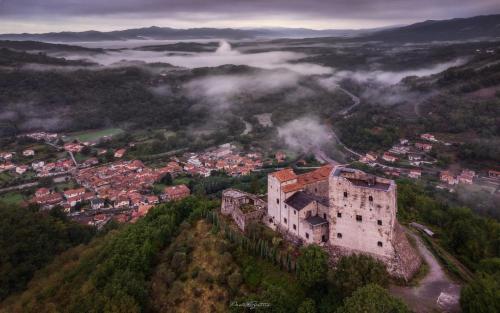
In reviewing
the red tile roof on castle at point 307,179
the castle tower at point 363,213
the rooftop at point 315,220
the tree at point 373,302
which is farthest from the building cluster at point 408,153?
the tree at point 373,302

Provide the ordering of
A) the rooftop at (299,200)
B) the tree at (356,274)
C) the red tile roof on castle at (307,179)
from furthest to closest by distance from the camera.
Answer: the red tile roof on castle at (307,179) → the rooftop at (299,200) → the tree at (356,274)

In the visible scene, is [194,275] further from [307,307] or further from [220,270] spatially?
[307,307]

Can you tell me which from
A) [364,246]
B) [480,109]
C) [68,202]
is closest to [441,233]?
[364,246]

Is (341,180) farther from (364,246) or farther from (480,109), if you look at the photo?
(480,109)

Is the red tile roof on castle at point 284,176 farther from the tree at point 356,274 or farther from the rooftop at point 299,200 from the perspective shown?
the tree at point 356,274

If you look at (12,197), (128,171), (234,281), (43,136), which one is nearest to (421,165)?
(234,281)

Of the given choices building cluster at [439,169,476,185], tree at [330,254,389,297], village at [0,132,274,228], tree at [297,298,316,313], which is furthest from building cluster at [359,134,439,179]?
tree at [297,298,316,313]
